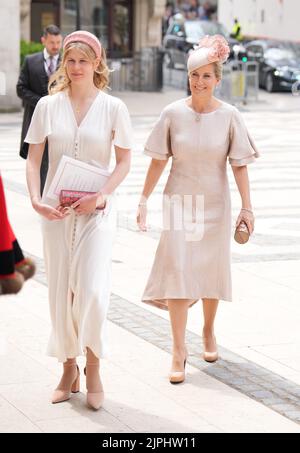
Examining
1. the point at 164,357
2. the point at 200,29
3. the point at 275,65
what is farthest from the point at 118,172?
the point at 200,29

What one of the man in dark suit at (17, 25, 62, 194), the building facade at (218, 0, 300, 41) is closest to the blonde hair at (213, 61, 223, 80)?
the man in dark suit at (17, 25, 62, 194)

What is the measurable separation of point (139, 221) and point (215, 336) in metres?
1.09

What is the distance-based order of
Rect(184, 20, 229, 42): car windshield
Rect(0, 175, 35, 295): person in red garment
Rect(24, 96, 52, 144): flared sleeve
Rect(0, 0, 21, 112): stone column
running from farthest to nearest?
Rect(184, 20, 229, 42): car windshield → Rect(0, 0, 21, 112): stone column → Rect(24, 96, 52, 144): flared sleeve → Rect(0, 175, 35, 295): person in red garment

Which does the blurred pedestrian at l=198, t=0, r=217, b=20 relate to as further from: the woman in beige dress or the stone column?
the woman in beige dress

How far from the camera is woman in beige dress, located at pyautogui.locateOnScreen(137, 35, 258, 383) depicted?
6.97 metres

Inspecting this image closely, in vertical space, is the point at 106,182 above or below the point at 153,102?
Result: above

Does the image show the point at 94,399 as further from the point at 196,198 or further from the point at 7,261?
the point at 7,261

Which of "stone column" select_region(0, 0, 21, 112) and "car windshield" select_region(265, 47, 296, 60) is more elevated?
"stone column" select_region(0, 0, 21, 112)

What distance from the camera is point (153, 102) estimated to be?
29969 millimetres

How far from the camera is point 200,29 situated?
38750 mm

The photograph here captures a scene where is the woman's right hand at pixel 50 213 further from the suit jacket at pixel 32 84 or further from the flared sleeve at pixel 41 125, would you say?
the suit jacket at pixel 32 84

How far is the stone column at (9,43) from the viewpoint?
2605cm

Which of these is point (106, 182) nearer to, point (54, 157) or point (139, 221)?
point (54, 157)
